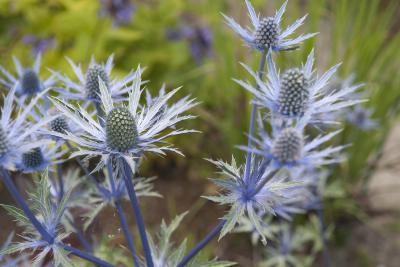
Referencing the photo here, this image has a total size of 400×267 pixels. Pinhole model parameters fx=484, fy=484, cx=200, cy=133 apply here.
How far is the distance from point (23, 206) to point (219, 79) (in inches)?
73.6

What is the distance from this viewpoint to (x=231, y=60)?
2.46m

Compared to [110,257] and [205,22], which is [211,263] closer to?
[110,257]

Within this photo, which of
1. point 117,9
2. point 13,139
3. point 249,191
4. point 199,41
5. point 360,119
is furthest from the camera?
point 199,41

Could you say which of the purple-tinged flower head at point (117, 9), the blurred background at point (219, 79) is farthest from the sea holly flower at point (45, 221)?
the purple-tinged flower head at point (117, 9)

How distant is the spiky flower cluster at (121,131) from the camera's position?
0.87 metres

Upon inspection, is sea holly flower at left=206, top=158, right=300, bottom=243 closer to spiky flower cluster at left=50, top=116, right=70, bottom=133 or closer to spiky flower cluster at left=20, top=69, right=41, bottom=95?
spiky flower cluster at left=50, top=116, right=70, bottom=133

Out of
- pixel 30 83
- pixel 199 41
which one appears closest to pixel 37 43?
pixel 199 41

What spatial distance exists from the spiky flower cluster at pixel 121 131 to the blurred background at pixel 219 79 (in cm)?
137

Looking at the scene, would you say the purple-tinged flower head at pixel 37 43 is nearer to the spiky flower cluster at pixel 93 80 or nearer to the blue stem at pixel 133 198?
the spiky flower cluster at pixel 93 80

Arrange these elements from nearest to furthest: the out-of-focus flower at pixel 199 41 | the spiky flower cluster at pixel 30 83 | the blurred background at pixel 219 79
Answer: the spiky flower cluster at pixel 30 83 < the blurred background at pixel 219 79 < the out-of-focus flower at pixel 199 41

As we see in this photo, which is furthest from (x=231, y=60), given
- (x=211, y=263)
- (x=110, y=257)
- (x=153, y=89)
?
(x=211, y=263)

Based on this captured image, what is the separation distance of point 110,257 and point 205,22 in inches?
86.7

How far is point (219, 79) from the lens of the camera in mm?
2621

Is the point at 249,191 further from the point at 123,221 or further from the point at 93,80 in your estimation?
the point at 93,80
